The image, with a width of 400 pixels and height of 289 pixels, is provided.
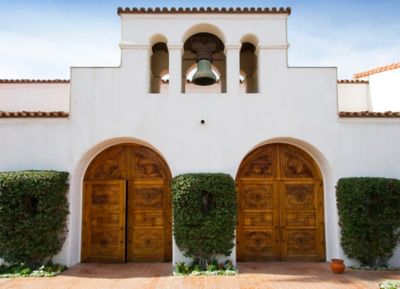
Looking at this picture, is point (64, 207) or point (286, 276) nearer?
point (286, 276)

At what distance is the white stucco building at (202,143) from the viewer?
9.16m

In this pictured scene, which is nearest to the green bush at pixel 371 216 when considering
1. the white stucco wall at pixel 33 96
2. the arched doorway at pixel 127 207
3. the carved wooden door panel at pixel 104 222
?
the arched doorway at pixel 127 207

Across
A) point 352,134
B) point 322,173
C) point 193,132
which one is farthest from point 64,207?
point 352,134

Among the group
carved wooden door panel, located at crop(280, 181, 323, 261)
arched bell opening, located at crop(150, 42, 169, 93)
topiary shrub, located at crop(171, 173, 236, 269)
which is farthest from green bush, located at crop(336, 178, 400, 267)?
arched bell opening, located at crop(150, 42, 169, 93)

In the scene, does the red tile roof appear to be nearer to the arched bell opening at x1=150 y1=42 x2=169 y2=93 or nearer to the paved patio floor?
the paved patio floor

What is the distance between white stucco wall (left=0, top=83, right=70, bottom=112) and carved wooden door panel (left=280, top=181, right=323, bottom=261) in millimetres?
10181

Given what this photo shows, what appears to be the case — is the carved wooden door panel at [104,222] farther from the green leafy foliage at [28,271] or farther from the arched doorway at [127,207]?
the green leafy foliage at [28,271]

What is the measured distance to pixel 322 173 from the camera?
987 centimetres

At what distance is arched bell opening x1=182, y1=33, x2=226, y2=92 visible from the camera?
9652 mm

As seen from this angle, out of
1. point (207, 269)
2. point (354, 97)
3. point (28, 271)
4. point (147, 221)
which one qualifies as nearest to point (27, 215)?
point (28, 271)

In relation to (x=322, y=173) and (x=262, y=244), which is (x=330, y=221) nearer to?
(x=322, y=173)

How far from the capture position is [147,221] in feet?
31.7

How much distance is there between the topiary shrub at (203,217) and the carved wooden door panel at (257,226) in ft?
3.90

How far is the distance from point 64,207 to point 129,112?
2.92 m
